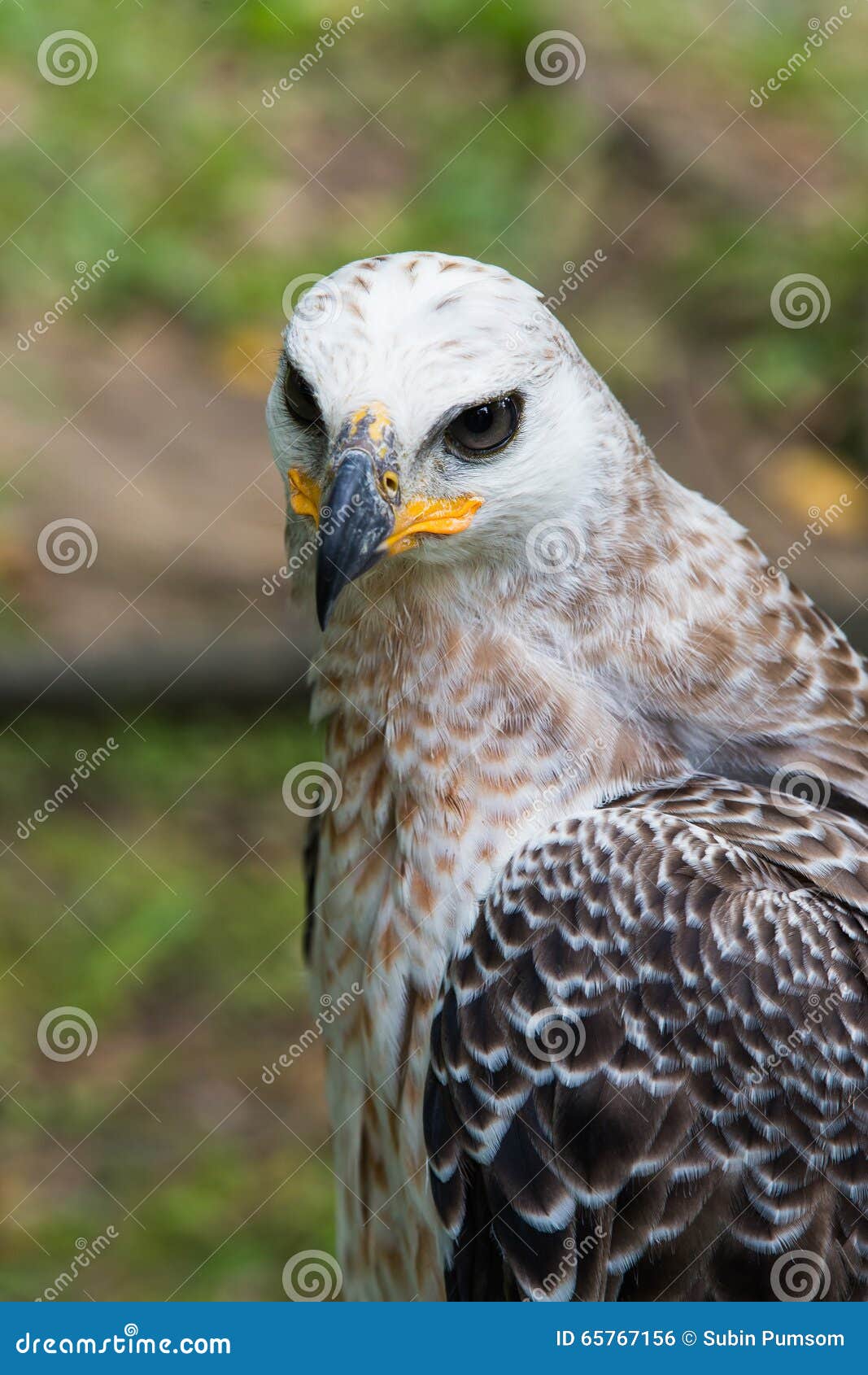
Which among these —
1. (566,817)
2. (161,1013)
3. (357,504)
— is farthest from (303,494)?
(161,1013)

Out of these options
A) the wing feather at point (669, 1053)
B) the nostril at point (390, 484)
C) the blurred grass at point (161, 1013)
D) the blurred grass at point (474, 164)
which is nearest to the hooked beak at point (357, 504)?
the nostril at point (390, 484)

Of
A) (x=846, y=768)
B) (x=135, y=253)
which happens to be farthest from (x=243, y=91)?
(x=846, y=768)

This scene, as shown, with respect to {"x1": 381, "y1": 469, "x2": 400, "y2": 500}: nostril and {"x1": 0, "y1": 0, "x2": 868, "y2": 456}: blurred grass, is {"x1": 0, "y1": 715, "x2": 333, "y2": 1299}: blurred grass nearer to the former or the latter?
{"x1": 0, "y1": 0, "x2": 868, "y2": 456}: blurred grass

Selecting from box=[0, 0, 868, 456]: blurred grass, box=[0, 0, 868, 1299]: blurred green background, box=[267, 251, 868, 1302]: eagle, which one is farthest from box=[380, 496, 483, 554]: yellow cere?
box=[0, 0, 868, 456]: blurred grass

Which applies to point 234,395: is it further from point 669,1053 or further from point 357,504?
point 669,1053

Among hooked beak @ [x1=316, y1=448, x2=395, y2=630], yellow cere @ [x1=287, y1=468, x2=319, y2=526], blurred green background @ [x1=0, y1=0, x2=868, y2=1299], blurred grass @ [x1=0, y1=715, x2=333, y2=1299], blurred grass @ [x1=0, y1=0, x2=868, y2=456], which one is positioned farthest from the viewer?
blurred grass @ [x1=0, y1=0, x2=868, y2=456]

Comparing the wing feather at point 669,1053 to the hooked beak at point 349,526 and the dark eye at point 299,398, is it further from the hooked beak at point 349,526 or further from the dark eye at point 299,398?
the dark eye at point 299,398

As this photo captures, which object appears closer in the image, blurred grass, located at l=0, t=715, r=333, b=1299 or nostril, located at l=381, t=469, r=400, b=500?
nostril, located at l=381, t=469, r=400, b=500

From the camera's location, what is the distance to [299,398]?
10.3 ft

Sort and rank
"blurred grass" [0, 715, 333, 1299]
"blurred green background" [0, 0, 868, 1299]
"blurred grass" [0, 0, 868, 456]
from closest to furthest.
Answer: "blurred grass" [0, 715, 333, 1299], "blurred green background" [0, 0, 868, 1299], "blurred grass" [0, 0, 868, 456]

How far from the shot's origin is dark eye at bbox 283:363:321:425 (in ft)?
10.2

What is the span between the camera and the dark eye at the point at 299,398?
3.10 metres

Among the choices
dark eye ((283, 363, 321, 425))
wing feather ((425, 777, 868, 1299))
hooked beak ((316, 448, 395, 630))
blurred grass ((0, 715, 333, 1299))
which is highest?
dark eye ((283, 363, 321, 425))

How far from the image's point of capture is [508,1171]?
3.17 meters
